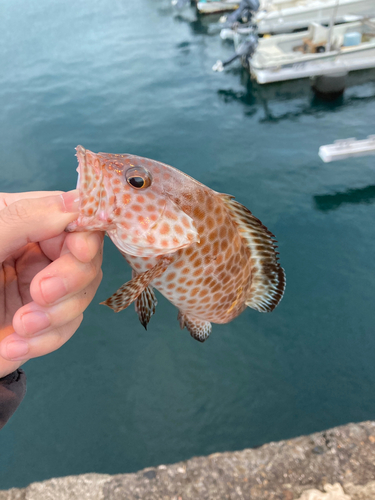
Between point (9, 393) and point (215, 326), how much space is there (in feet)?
20.8

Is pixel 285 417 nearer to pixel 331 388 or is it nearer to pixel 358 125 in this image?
pixel 331 388

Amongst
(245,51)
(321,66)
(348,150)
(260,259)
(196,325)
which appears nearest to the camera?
(260,259)

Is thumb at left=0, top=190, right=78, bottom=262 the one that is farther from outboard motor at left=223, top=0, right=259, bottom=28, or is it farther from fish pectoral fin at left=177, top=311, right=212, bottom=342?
outboard motor at left=223, top=0, right=259, bottom=28

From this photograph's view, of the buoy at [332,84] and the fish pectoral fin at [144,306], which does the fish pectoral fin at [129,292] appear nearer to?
the fish pectoral fin at [144,306]

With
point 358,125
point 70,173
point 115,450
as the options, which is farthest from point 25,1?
point 115,450

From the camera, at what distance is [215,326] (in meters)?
9.13

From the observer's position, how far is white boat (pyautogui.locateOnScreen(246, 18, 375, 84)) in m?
17.3

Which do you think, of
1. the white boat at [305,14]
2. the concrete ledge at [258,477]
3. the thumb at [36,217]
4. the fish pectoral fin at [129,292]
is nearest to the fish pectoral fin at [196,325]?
the fish pectoral fin at [129,292]

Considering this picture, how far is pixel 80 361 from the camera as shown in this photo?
29.3ft

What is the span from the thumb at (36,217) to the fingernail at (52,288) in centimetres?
31

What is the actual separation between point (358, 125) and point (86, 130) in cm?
1178

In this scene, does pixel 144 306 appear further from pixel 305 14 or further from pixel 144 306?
pixel 305 14

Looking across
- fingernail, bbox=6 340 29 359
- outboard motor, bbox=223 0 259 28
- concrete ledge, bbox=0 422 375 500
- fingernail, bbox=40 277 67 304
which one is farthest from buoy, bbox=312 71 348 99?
fingernail, bbox=6 340 29 359

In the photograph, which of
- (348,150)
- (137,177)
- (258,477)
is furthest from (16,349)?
(348,150)
